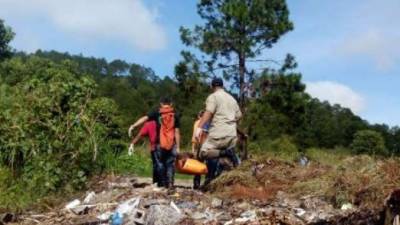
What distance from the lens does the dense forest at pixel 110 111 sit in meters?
10.8

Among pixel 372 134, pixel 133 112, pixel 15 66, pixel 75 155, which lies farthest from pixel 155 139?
pixel 133 112

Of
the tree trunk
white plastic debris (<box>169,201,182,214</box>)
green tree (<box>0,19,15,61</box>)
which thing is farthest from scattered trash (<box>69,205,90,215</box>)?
green tree (<box>0,19,15,61</box>)

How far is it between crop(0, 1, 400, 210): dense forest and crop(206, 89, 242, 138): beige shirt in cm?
189

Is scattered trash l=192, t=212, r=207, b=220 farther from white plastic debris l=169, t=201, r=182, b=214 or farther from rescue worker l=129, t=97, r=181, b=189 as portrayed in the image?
rescue worker l=129, t=97, r=181, b=189

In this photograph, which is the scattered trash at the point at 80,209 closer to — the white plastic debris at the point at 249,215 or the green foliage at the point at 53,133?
the green foliage at the point at 53,133

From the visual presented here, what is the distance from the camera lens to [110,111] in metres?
12.3

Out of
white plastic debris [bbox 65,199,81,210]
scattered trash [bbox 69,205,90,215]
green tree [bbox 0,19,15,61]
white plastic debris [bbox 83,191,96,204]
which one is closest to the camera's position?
scattered trash [bbox 69,205,90,215]

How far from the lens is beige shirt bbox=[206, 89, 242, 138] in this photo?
33.3 ft

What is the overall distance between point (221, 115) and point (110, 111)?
2673mm

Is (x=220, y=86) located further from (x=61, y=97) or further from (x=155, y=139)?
(x=61, y=97)

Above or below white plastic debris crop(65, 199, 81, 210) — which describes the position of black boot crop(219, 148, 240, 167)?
A: above

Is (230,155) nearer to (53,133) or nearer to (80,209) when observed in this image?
(80,209)

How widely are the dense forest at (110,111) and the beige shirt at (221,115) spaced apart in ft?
6.21

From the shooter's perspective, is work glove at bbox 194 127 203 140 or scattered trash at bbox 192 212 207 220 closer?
scattered trash at bbox 192 212 207 220
